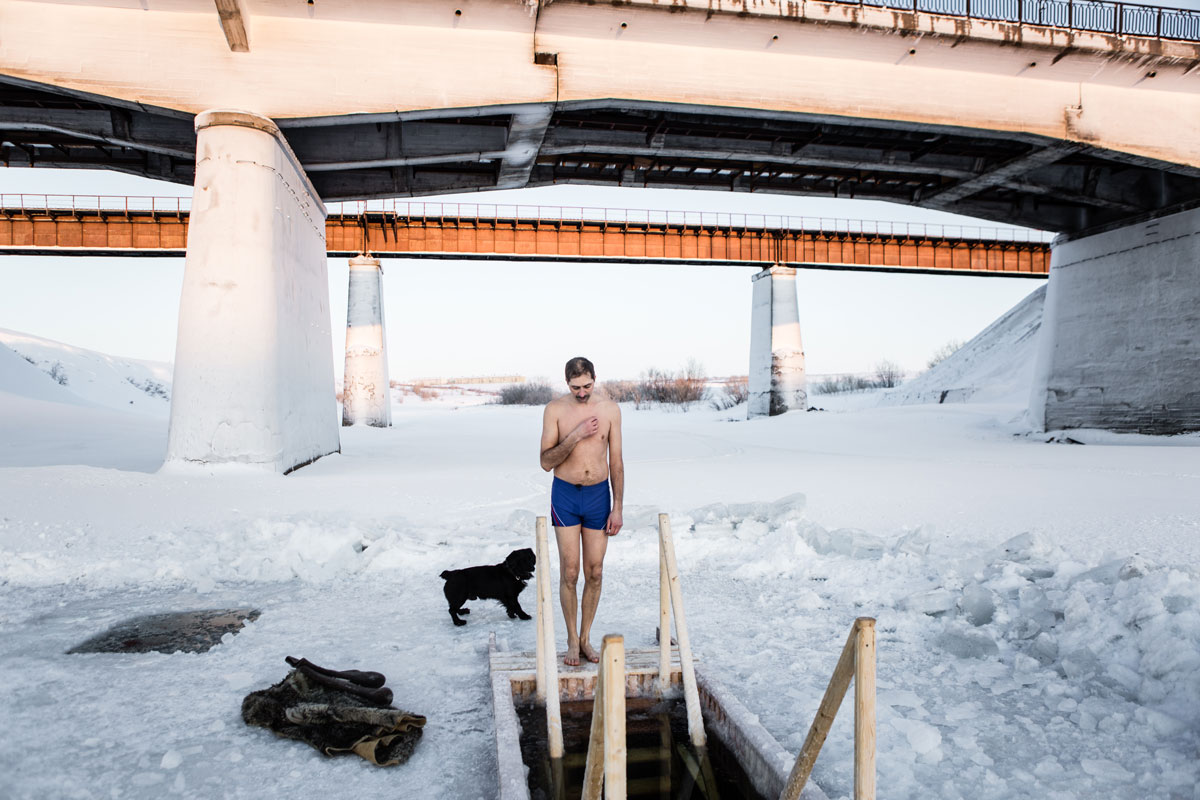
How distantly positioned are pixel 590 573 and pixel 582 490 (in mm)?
570

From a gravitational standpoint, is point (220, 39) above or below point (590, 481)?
above

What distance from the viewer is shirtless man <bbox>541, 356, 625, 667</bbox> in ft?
15.5

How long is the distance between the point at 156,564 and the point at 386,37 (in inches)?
406

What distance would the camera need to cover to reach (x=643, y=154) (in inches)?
666

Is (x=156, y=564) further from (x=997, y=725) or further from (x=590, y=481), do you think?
(x=997, y=725)

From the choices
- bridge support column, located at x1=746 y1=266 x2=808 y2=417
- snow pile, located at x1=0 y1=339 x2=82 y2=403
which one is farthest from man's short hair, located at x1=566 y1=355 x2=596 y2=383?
snow pile, located at x1=0 y1=339 x2=82 y2=403

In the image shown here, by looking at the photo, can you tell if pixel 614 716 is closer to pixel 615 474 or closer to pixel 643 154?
pixel 615 474

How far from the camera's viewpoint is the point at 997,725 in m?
4.02

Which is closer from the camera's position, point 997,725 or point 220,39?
point 997,725

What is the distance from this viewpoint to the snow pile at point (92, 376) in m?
49.8

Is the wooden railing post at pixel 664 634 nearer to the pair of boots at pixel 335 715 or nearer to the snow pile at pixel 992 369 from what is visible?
the pair of boots at pixel 335 715

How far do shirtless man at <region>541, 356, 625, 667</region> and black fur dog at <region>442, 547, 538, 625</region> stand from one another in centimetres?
109

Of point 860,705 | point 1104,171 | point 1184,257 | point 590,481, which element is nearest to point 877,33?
point 1104,171

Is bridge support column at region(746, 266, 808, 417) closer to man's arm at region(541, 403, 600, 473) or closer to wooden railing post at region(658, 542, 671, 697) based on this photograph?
man's arm at region(541, 403, 600, 473)
